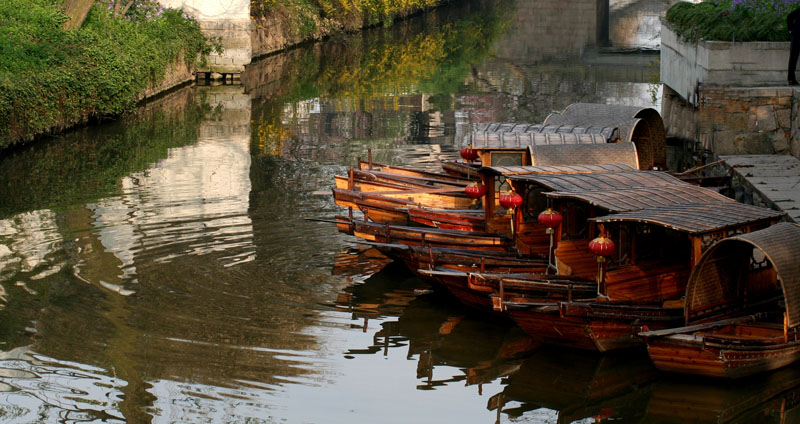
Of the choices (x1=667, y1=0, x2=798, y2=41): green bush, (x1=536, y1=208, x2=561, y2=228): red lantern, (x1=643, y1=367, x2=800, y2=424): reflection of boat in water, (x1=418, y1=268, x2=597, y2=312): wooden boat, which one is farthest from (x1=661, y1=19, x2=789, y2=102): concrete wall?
(x1=643, y1=367, x2=800, y2=424): reflection of boat in water

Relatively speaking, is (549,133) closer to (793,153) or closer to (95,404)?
(793,153)

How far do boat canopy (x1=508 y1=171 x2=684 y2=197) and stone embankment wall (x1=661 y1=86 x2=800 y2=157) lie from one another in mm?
5166

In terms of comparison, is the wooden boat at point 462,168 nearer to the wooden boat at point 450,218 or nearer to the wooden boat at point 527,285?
the wooden boat at point 450,218

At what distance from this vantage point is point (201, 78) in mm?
34375

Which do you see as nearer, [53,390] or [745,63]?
[53,390]

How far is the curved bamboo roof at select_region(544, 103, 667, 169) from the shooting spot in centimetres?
1706

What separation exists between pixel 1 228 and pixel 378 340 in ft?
23.7

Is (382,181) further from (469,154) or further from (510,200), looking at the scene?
(510,200)

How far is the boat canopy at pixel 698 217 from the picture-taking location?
425 inches

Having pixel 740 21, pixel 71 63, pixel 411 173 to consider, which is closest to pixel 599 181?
pixel 411 173

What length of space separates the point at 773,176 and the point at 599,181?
187 inches

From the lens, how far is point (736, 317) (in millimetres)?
11156

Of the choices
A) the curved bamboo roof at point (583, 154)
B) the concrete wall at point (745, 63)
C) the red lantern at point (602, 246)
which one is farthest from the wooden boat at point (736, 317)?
the concrete wall at point (745, 63)

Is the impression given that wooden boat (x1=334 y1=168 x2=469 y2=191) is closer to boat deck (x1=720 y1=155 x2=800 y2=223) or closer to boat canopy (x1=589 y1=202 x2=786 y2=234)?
boat deck (x1=720 y1=155 x2=800 y2=223)
